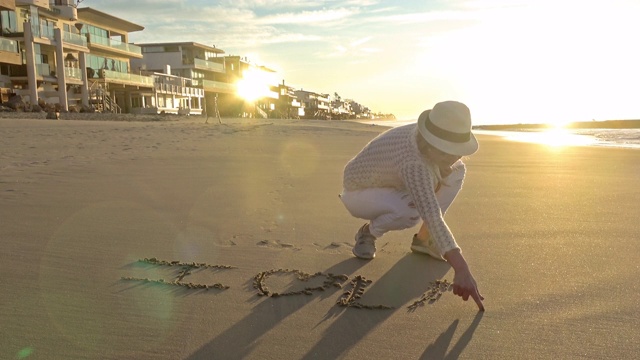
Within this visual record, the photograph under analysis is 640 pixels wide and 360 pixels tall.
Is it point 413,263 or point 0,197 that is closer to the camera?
point 413,263

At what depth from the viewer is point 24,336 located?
1773 millimetres

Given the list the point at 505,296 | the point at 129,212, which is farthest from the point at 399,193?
the point at 129,212

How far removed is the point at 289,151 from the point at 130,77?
2879 cm

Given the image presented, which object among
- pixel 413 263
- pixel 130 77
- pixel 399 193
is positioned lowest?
pixel 413 263

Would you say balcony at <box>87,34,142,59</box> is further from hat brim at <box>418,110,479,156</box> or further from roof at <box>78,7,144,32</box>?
hat brim at <box>418,110,479,156</box>

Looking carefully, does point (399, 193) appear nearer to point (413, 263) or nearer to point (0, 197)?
point (413, 263)

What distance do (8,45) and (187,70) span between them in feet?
80.5

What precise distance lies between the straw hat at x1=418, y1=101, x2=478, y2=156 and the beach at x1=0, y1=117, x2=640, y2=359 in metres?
0.66

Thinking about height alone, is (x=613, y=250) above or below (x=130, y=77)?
below

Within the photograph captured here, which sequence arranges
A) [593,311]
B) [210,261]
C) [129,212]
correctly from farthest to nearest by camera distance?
[129,212] → [210,261] → [593,311]

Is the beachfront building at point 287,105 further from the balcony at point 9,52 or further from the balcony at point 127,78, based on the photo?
the balcony at point 9,52

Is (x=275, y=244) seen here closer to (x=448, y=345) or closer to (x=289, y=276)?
(x=289, y=276)

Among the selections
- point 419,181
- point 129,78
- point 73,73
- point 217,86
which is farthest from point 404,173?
point 217,86

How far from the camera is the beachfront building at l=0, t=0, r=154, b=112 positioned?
25.7m
